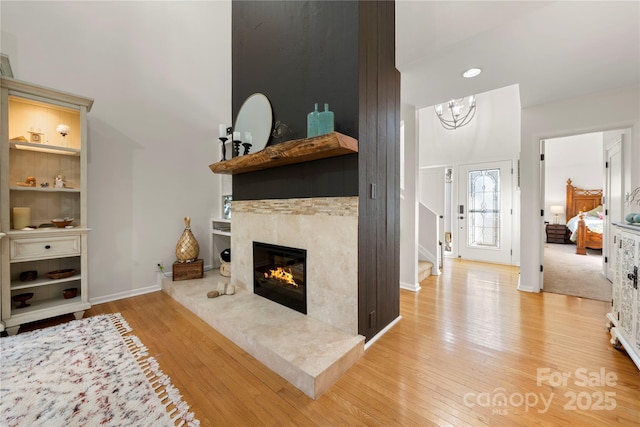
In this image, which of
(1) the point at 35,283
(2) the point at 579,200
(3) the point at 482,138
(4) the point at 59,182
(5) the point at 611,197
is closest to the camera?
(1) the point at 35,283

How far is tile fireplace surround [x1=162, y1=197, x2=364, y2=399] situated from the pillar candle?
1.64 meters

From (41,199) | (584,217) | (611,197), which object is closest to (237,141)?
(41,199)

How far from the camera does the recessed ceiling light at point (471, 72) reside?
2.68 m

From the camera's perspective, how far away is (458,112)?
205 inches

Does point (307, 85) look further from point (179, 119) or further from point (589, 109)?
point (589, 109)

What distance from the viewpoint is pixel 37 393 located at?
4.89 ft

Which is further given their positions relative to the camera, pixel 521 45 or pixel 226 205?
pixel 226 205

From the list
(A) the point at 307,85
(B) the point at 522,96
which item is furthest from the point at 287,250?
(B) the point at 522,96

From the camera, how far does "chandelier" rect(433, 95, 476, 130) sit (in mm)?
5137

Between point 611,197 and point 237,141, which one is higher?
point 237,141

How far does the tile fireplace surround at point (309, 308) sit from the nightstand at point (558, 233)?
8263 millimetres

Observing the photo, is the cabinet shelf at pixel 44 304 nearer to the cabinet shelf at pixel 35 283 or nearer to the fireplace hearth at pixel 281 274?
the cabinet shelf at pixel 35 283

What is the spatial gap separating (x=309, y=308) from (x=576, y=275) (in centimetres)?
461

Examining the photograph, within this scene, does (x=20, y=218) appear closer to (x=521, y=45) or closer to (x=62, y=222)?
(x=62, y=222)
